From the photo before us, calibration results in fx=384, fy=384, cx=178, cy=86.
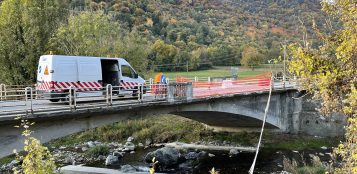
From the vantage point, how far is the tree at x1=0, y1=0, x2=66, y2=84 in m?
33.8

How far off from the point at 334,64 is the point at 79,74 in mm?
15130

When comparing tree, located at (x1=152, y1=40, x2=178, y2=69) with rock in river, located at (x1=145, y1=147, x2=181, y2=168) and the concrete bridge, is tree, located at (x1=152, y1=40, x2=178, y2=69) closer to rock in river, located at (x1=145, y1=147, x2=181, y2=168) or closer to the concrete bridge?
the concrete bridge

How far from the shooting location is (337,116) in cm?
3306

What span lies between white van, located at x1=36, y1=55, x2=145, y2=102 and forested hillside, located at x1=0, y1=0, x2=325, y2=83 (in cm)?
934

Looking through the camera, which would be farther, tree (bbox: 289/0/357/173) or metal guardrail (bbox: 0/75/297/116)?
metal guardrail (bbox: 0/75/297/116)

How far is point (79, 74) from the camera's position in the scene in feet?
66.7

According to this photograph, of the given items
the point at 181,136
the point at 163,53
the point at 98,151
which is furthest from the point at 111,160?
the point at 163,53

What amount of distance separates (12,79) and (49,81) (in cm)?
1704

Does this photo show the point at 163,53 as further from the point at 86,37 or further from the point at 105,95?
the point at 105,95

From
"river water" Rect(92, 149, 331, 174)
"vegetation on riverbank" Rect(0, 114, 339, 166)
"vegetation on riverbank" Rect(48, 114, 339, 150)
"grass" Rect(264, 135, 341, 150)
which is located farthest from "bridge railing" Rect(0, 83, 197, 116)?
"vegetation on riverbank" Rect(48, 114, 339, 150)

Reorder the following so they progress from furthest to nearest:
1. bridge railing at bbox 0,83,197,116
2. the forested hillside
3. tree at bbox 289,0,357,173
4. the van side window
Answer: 1. the forested hillside
2. the van side window
3. bridge railing at bbox 0,83,197,116
4. tree at bbox 289,0,357,173

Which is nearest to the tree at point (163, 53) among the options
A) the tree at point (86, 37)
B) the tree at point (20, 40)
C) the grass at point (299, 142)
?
the tree at point (86, 37)

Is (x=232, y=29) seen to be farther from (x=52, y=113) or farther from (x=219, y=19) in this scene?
(x=52, y=113)

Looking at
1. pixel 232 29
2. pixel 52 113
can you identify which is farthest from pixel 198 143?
pixel 232 29
